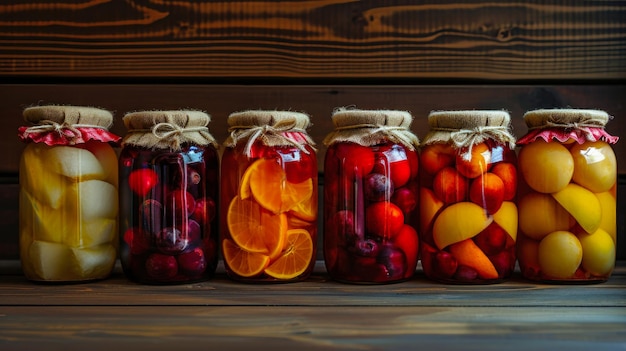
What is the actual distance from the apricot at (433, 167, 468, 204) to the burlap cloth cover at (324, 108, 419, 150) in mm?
71

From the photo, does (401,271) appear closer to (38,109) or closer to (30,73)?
(38,109)

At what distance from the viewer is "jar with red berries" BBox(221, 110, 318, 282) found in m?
0.93

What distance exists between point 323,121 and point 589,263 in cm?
57

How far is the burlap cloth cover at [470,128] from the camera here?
3.02 feet

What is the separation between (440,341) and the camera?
2.20ft

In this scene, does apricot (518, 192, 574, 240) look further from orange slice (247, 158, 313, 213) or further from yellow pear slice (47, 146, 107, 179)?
yellow pear slice (47, 146, 107, 179)

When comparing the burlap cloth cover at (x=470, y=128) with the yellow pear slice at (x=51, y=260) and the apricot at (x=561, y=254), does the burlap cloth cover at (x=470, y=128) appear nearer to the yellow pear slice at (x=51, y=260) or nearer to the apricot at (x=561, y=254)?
the apricot at (x=561, y=254)

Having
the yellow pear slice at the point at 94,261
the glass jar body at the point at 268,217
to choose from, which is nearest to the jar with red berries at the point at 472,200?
the glass jar body at the point at 268,217

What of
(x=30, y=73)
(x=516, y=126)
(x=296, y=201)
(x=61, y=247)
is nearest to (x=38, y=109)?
(x=61, y=247)

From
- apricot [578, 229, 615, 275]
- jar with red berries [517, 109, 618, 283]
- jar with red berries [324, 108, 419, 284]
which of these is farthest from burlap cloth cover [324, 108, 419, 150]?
apricot [578, 229, 615, 275]

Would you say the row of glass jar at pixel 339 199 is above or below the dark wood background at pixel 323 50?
below

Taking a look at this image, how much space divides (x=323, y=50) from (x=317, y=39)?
3 centimetres

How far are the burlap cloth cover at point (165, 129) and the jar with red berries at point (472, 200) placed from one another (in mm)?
391

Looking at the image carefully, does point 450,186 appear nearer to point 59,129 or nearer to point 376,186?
point 376,186
